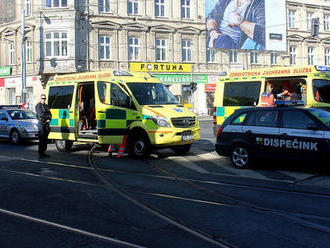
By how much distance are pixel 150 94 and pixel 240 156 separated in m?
3.57

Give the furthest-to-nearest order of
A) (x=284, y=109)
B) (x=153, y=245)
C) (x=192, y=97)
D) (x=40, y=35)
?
(x=192, y=97) < (x=40, y=35) < (x=284, y=109) < (x=153, y=245)

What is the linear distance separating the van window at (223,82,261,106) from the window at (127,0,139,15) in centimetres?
2371

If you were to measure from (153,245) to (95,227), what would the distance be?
3.31 ft

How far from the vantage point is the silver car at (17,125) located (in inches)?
672

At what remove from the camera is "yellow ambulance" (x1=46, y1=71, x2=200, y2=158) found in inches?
463

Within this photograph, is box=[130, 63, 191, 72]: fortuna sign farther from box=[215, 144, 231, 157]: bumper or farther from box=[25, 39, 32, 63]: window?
box=[215, 144, 231, 157]: bumper

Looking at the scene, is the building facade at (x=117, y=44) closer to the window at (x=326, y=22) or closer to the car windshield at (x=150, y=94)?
the window at (x=326, y=22)

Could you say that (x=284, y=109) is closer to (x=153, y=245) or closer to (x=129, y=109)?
(x=129, y=109)

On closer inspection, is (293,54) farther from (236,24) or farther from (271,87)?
(271,87)

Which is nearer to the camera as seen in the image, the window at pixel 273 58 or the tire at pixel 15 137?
the tire at pixel 15 137

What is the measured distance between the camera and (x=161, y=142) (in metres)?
11.6

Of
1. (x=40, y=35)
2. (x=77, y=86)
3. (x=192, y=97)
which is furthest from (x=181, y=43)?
(x=77, y=86)

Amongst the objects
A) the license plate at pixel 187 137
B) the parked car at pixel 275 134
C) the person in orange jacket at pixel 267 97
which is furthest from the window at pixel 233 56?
the parked car at pixel 275 134

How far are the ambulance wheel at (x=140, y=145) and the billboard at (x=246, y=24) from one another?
2748cm
